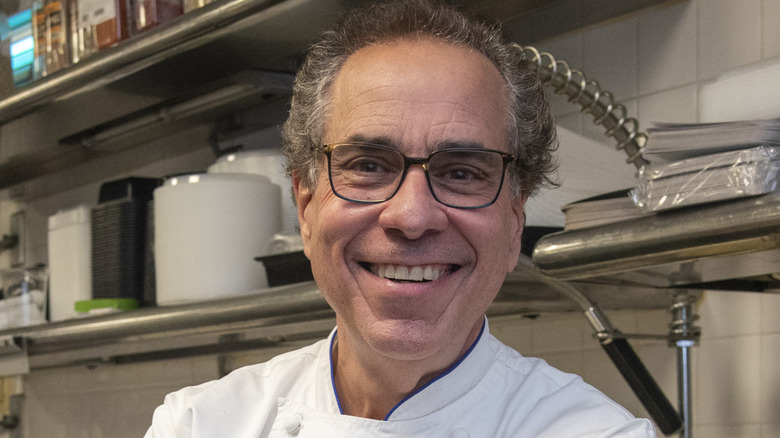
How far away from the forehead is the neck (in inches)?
9.3

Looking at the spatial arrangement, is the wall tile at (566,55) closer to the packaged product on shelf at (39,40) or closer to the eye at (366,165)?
the eye at (366,165)

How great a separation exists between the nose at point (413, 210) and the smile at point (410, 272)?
0.04m

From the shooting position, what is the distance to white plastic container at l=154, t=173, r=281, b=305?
1.71 m

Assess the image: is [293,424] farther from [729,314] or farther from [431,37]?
[729,314]

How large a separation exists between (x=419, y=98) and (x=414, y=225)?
0.46ft

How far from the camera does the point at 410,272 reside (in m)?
0.98

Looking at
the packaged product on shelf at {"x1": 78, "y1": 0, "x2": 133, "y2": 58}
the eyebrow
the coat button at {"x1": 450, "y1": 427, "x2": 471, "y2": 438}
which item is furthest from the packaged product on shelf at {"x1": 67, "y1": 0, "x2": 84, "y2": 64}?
the coat button at {"x1": 450, "y1": 427, "x2": 471, "y2": 438}

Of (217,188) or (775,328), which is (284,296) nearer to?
(217,188)

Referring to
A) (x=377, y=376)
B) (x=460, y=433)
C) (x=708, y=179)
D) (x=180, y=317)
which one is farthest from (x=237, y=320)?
(x=708, y=179)

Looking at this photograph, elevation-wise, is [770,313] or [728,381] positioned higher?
[770,313]

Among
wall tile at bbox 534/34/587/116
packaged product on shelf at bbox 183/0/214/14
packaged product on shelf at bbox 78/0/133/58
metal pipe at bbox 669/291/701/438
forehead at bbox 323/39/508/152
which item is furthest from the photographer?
packaged product on shelf at bbox 78/0/133/58

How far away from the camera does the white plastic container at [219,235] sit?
1.71 m

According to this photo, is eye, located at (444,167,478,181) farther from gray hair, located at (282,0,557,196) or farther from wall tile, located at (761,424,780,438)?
wall tile, located at (761,424,780,438)

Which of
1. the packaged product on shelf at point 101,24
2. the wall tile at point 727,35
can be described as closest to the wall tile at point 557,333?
the wall tile at point 727,35
